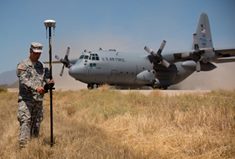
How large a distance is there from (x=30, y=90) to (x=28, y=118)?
0.50m

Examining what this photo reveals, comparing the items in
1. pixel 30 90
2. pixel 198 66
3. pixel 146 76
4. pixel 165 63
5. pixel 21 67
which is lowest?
pixel 146 76

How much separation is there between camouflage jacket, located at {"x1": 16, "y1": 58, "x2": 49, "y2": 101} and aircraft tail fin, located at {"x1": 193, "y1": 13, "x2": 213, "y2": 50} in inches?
1216

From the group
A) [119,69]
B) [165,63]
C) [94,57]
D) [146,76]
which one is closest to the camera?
[94,57]

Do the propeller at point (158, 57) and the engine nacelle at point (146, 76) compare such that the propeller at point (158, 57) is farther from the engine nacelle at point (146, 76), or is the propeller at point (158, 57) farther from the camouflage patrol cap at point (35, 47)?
the camouflage patrol cap at point (35, 47)

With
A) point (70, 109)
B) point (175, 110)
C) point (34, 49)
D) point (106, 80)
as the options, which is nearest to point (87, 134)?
point (34, 49)

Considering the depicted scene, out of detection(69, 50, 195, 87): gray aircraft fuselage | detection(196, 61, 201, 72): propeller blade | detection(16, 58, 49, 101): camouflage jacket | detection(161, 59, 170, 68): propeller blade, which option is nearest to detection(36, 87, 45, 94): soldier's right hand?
detection(16, 58, 49, 101): camouflage jacket

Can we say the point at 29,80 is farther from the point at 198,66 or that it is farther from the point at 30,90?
the point at 198,66

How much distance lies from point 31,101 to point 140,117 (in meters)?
3.83

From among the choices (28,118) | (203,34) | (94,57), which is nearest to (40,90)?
(28,118)

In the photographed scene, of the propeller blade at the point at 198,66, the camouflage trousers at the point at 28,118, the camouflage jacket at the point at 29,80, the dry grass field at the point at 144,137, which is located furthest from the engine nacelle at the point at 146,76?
the camouflage jacket at the point at 29,80

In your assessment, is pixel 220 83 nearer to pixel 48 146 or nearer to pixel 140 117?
pixel 140 117

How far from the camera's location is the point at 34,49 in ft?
23.0

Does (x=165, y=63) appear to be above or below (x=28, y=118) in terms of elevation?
below

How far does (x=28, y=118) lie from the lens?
6.97 m
